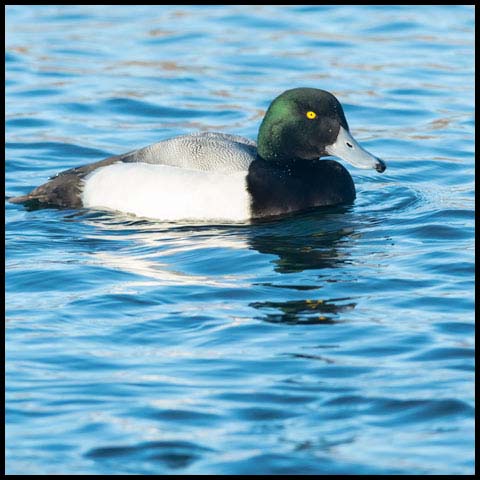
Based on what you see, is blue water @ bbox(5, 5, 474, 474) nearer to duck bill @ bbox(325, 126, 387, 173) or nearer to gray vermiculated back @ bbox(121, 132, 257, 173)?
duck bill @ bbox(325, 126, 387, 173)

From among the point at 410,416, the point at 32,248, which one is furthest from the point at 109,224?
the point at 410,416

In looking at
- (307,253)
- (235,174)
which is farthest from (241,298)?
(235,174)

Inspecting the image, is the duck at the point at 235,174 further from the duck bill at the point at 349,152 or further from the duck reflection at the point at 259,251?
the duck reflection at the point at 259,251

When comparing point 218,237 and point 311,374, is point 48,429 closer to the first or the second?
→ point 311,374

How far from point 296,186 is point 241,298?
2.41 meters

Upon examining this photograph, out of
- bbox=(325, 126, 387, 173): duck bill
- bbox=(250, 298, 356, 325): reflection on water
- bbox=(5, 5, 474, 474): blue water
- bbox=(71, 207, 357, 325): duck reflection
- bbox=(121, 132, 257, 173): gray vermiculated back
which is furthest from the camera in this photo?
bbox=(325, 126, 387, 173): duck bill

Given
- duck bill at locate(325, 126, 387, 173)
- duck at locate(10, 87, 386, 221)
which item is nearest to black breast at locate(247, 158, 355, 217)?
duck at locate(10, 87, 386, 221)

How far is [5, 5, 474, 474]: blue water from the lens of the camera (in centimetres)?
679

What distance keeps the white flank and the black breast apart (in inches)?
4.1

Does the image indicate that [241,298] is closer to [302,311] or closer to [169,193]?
[302,311]

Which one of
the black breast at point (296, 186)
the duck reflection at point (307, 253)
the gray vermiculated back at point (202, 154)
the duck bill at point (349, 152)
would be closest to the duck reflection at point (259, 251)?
the duck reflection at point (307, 253)

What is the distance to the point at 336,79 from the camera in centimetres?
1683

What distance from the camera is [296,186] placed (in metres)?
11.3

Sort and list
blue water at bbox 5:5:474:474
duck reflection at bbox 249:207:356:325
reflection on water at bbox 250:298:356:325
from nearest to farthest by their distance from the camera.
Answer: blue water at bbox 5:5:474:474 < reflection on water at bbox 250:298:356:325 < duck reflection at bbox 249:207:356:325
